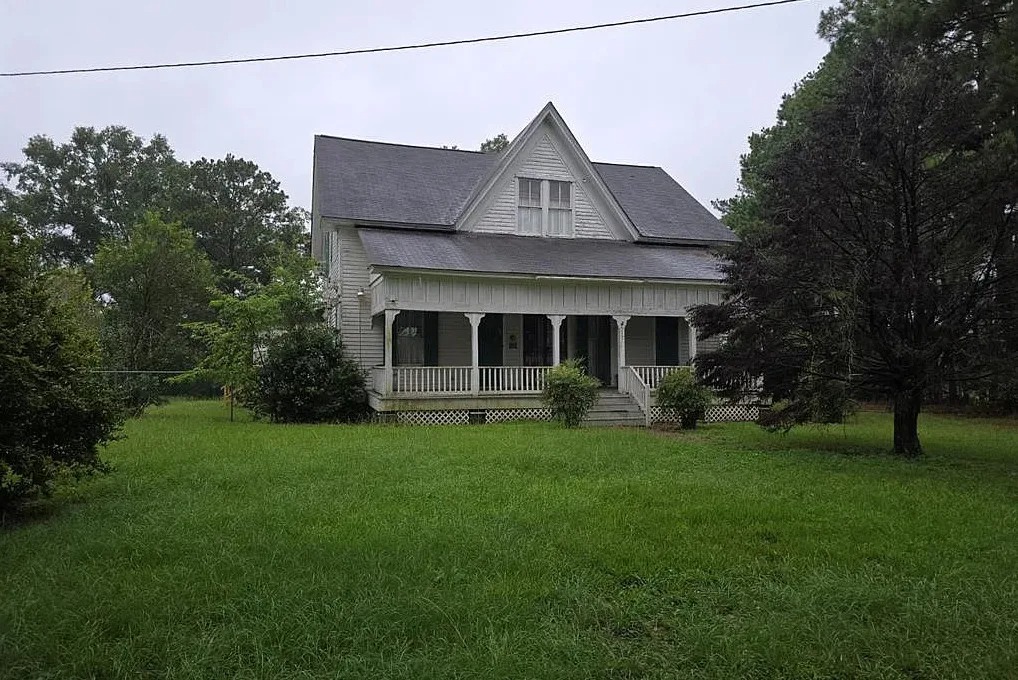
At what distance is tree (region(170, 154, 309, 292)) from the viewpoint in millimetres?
41031

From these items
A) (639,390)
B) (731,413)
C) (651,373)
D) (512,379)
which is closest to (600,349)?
(651,373)

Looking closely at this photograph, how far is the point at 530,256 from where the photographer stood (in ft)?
62.0

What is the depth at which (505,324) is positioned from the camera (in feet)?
65.8

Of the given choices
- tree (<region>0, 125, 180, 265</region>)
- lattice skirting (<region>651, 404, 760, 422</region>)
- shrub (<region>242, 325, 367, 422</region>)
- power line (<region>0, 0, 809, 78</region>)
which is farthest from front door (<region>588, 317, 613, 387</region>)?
tree (<region>0, 125, 180, 265</region>)

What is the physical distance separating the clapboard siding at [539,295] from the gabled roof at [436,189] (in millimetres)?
2978

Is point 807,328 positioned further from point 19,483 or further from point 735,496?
point 19,483

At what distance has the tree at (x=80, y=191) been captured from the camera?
44.4m

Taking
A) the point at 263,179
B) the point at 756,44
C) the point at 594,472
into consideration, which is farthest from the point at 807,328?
the point at 263,179

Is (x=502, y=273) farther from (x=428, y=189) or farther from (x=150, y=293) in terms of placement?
(x=150, y=293)

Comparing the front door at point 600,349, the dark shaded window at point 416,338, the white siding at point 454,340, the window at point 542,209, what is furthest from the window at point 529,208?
the dark shaded window at point 416,338

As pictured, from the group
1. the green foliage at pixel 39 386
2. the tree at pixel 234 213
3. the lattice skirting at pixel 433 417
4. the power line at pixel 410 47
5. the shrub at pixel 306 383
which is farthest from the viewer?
the tree at pixel 234 213

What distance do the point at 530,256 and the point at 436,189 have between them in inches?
172

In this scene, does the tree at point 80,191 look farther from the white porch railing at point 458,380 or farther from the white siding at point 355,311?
the white porch railing at point 458,380

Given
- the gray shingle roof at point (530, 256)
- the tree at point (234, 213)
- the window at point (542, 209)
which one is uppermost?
the tree at point (234, 213)
